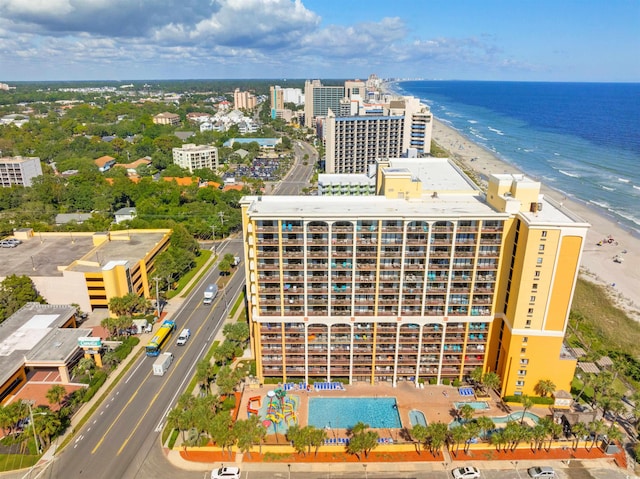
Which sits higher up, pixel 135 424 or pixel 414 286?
pixel 414 286

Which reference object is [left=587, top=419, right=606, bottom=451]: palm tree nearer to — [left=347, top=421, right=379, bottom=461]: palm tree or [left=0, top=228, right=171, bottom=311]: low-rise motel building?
[left=347, top=421, right=379, bottom=461]: palm tree

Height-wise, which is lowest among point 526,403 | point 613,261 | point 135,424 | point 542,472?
point 613,261

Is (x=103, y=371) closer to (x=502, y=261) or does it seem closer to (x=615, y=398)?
(x=502, y=261)

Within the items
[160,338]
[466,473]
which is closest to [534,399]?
[466,473]

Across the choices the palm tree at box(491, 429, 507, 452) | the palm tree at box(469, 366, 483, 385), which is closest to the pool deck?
the palm tree at box(469, 366, 483, 385)

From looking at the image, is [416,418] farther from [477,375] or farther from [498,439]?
[477,375]

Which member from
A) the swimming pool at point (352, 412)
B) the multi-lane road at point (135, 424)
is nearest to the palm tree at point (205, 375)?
the multi-lane road at point (135, 424)
